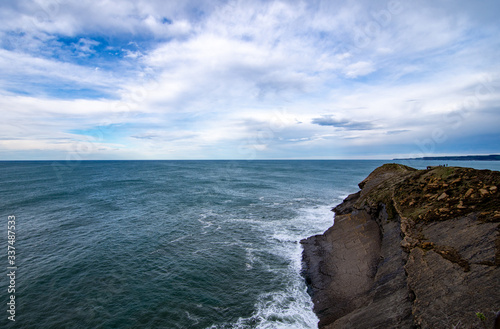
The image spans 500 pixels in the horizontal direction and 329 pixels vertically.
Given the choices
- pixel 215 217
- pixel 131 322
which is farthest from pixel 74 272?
pixel 215 217

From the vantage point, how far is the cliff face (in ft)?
37.1

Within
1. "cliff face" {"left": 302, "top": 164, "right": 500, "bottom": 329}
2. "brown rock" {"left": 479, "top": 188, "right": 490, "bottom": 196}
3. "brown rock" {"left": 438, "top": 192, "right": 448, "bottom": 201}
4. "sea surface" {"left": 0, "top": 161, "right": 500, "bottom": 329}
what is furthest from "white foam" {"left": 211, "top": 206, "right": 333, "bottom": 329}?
"brown rock" {"left": 479, "top": 188, "right": 490, "bottom": 196}

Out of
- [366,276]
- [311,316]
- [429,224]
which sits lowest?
[311,316]

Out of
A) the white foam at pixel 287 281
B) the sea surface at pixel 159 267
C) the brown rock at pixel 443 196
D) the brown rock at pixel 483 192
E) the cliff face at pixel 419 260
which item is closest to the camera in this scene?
the cliff face at pixel 419 260

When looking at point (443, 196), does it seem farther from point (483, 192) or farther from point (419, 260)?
point (419, 260)

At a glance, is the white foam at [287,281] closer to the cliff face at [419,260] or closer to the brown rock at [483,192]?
the cliff face at [419,260]

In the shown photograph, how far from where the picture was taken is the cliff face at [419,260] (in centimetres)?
1130

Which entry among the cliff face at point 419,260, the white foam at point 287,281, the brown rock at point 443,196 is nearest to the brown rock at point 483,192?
the cliff face at point 419,260

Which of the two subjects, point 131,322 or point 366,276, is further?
point 366,276

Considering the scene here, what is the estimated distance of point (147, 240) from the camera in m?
31.1

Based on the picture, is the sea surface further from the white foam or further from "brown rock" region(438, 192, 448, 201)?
"brown rock" region(438, 192, 448, 201)

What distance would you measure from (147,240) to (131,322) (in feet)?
50.7

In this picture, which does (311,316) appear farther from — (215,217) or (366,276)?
(215,217)

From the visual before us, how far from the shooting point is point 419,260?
14773 mm
